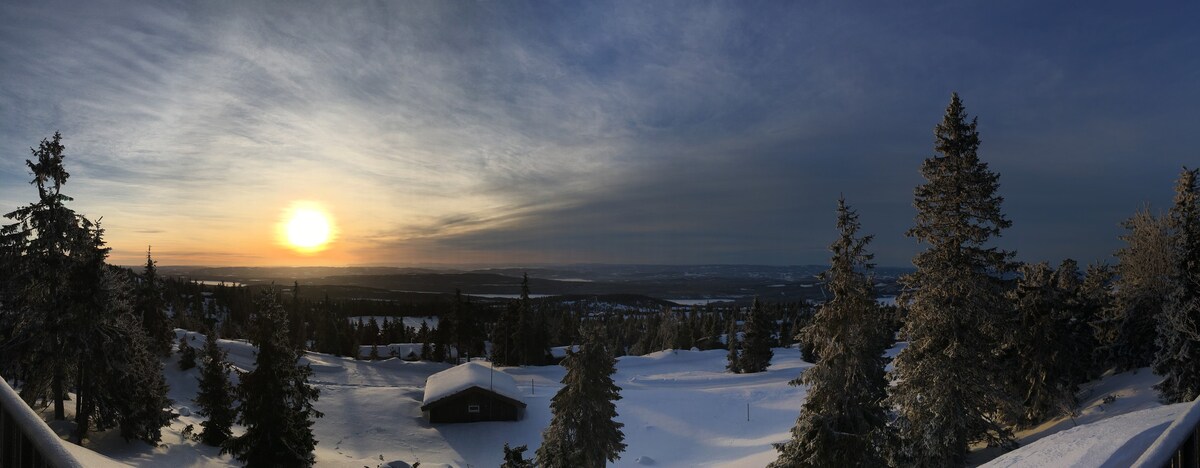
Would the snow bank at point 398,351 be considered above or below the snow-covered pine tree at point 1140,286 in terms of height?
below

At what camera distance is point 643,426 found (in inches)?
1581

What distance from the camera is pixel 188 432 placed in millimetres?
28500

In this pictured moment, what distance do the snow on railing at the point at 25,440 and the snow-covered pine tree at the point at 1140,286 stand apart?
30.6 m

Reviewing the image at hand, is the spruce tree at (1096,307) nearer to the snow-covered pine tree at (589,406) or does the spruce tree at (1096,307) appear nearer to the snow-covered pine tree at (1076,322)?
the snow-covered pine tree at (1076,322)

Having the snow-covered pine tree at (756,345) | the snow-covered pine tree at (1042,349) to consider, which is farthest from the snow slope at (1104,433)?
the snow-covered pine tree at (756,345)

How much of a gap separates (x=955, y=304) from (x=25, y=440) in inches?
847

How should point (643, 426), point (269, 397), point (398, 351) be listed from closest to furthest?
point (269, 397)
point (643, 426)
point (398, 351)

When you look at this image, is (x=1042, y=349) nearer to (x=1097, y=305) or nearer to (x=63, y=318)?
(x=1097, y=305)

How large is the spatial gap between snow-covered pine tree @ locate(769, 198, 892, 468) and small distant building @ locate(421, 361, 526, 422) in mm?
28491

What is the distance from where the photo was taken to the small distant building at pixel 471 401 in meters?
40.0

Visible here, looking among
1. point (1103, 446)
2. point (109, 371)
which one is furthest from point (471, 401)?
point (1103, 446)

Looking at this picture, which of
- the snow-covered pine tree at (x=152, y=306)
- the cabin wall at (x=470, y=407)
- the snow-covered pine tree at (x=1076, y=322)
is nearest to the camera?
the snow-covered pine tree at (x=1076, y=322)

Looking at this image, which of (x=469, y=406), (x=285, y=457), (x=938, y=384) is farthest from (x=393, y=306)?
(x=938, y=384)

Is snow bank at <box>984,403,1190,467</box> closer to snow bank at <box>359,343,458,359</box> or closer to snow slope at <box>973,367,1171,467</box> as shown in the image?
snow slope at <box>973,367,1171,467</box>
